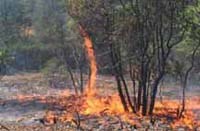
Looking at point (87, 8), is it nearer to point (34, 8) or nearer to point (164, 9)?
point (164, 9)

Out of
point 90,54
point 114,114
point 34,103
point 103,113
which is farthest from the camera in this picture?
point 90,54

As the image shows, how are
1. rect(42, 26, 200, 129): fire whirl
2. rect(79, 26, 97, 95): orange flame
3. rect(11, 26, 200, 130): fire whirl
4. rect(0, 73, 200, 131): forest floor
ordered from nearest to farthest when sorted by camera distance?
rect(0, 73, 200, 131): forest floor
rect(11, 26, 200, 130): fire whirl
rect(42, 26, 200, 129): fire whirl
rect(79, 26, 97, 95): orange flame

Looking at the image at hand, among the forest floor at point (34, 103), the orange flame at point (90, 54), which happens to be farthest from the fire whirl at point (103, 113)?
the forest floor at point (34, 103)

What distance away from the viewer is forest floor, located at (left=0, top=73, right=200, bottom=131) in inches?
723

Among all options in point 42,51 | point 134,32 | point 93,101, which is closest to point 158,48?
point 134,32

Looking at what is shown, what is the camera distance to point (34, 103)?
27.4 meters

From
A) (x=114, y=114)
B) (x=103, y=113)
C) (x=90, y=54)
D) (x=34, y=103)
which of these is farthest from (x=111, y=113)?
(x=90, y=54)

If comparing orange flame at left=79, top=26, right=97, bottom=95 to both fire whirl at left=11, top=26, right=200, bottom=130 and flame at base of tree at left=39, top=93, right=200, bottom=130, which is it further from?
flame at base of tree at left=39, top=93, right=200, bottom=130

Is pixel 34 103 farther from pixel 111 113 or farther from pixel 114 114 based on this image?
pixel 114 114

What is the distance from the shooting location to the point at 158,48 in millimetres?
19391

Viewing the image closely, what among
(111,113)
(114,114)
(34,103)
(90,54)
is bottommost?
(34,103)

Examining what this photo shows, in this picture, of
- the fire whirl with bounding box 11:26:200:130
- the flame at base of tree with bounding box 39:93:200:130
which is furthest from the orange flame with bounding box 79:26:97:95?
the flame at base of tree with bounding box 39:93:200:130

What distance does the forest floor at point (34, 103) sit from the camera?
18.4m

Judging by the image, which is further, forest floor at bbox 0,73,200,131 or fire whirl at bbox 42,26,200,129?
fire whirl at bbox 42,26,200,129
